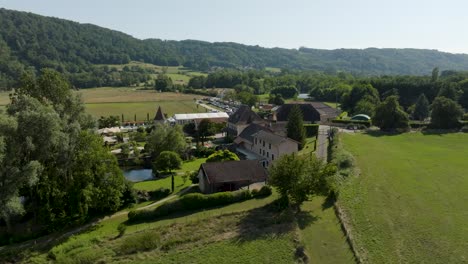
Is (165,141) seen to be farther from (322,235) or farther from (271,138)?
(322,235)

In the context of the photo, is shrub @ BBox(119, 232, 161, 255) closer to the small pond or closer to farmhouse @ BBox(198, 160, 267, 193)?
farmhouse @ BBox(198, 160, 267, 193)

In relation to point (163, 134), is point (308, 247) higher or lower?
lower

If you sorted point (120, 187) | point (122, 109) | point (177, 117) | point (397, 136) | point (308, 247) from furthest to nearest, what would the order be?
point (122, 109) < point (177, 117) < point (397, 136) < point (120, 187) < point (308, 247)

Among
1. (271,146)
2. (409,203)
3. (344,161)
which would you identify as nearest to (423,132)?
(344,161)

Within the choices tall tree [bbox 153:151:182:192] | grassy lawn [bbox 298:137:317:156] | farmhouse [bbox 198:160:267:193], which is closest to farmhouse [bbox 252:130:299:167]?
grassy lawn [bbox 298:137:317:156]

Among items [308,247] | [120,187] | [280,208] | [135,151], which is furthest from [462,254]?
[135,151]

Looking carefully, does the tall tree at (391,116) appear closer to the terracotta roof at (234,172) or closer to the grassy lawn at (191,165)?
the grassy lawn at (191,165)

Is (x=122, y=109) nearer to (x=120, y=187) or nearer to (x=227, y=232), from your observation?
(x=120, y=187)
